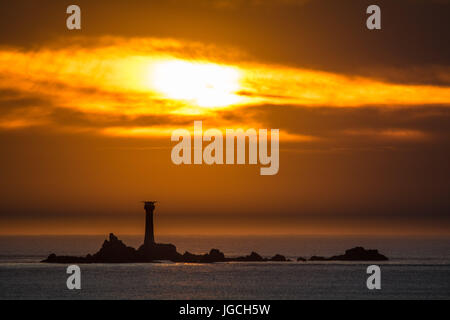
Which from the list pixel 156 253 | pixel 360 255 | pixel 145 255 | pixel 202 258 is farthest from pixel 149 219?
pixel 360 255

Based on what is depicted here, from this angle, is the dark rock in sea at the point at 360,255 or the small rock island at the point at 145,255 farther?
the dark rock in sea at the point at 360,255

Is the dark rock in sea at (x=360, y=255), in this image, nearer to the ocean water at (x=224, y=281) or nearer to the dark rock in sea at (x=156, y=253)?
the ocean water at (x=224, y=281)

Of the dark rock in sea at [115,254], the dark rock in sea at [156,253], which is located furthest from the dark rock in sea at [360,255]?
the dark rock in sea at [115,254]

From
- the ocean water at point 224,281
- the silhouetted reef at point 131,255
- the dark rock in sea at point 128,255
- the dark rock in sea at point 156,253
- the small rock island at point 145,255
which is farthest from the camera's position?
the silhouetted reef at point 131,255

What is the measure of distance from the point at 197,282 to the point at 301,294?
1773cm

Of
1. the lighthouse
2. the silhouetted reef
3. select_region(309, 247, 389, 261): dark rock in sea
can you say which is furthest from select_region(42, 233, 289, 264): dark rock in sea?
select_region(309, 247, 389, 261): dark rock in sea

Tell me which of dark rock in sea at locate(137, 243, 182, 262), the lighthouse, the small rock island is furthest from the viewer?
dark rock in sea at locate(137, 243, 182, 262)

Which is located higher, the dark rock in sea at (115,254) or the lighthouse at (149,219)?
the lighthouse at (149,219)

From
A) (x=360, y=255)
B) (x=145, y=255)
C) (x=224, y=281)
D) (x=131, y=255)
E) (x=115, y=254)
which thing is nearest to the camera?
(x=224, y=281)

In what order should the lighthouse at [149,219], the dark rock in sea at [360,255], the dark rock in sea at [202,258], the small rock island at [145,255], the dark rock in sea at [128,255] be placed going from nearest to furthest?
the lighthouse at [149,219] < the small rock island at [145,255] < the dark rock in sea at [128,255] < the dark rock in sea at [202,258] < the dark rock in sea at [360,255]

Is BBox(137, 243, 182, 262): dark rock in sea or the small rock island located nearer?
the small rock island

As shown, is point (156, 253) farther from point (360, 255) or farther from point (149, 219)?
point (360, 255)

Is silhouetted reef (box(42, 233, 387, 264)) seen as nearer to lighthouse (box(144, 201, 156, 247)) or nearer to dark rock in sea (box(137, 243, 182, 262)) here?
dark rock in sea (box(137, 243, 182, 262))

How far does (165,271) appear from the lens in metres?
131
